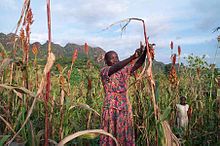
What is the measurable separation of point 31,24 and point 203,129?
2.55m

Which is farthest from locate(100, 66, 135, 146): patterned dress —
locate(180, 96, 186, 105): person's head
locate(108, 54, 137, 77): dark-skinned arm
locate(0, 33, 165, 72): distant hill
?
locate(180, 96, 186, 105): person's head

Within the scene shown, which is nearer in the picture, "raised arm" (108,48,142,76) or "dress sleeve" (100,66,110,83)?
"raised arm" (108,48,142,76)

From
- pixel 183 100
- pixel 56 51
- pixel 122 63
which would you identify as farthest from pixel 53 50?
pixel 183 100

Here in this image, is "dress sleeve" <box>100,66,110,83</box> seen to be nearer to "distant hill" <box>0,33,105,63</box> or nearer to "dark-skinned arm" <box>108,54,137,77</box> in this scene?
"dark-skinned arm" <box>108,54,137,77</box>

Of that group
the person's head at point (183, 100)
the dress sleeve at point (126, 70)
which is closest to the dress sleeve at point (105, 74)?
the dress sleeve at point (126, 70)

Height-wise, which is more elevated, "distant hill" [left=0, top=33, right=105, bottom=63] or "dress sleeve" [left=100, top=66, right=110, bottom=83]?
"distant hill" [left=0, top=33, right=105, bottom=63]

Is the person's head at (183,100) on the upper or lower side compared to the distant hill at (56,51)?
lower

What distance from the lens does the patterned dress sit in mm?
2779

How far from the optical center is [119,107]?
9.17ft

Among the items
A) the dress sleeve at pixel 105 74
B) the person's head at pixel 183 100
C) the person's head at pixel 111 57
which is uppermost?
the person's head at pixel 111 57

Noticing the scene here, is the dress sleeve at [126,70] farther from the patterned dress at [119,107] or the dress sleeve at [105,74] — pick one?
the dress sleeve at [105,74]

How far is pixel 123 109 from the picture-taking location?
2795mm

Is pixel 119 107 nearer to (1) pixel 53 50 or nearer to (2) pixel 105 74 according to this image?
(2) pixel 105 74

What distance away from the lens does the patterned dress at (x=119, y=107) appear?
2779 millimetres
